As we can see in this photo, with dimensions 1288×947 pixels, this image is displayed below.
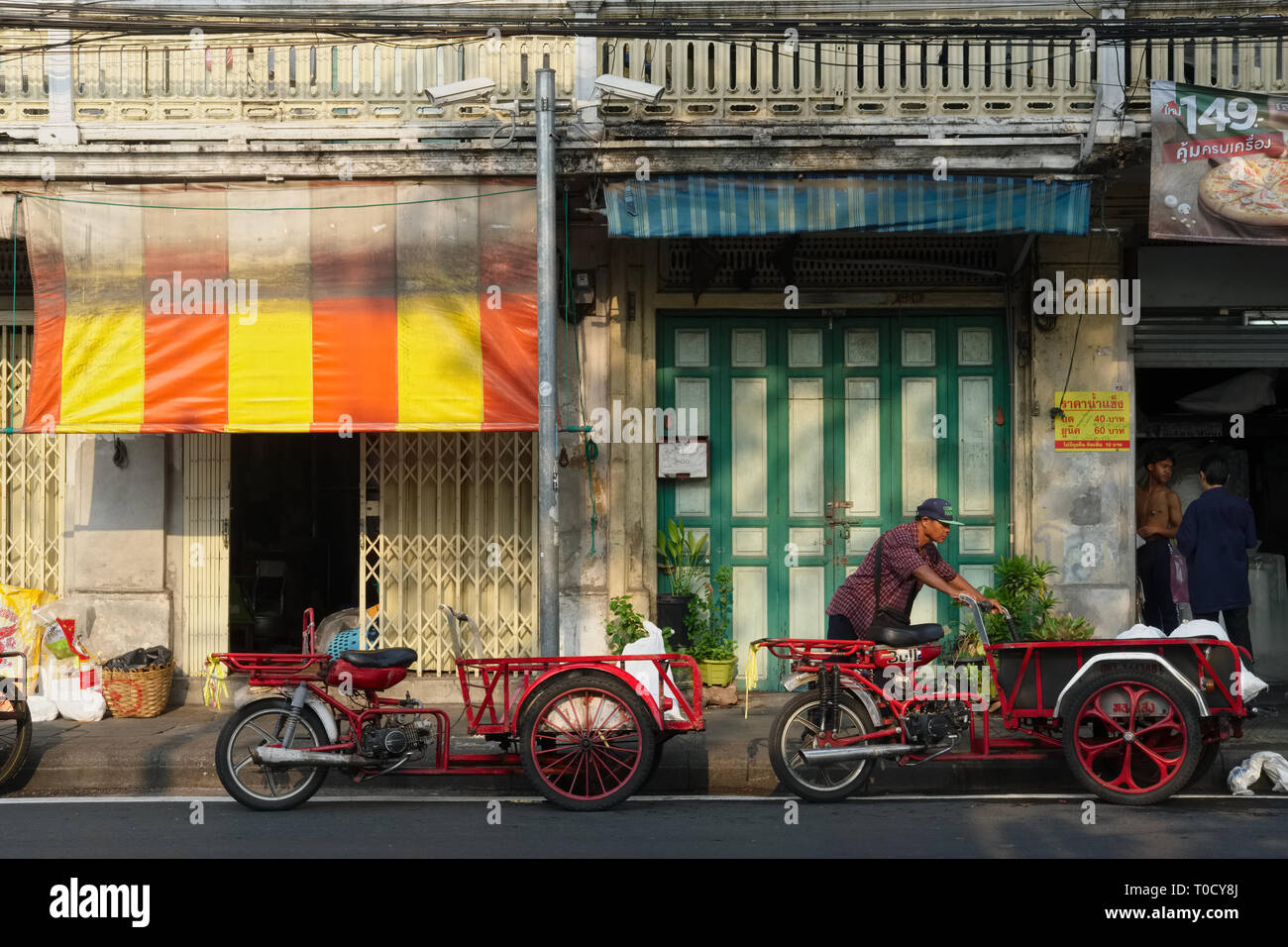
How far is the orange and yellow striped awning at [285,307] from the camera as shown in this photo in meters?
9.73

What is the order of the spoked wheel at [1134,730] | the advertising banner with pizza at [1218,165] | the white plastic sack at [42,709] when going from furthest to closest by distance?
the white plastic sack at [42,709] → the advertising banner with pizza at [1218,165] → the spoked wheel at [1134,730]

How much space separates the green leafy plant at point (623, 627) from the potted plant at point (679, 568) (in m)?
0.20

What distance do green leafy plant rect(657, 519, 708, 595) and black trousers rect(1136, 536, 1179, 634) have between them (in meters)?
3.58

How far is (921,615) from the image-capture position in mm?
10977

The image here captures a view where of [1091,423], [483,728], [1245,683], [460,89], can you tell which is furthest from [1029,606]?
[460,89]

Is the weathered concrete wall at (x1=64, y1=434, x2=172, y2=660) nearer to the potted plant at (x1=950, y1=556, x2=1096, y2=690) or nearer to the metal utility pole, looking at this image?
the metal utility pole

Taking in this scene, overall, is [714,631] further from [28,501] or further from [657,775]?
[28,501]

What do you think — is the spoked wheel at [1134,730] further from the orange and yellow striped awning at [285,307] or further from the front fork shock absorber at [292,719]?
the orange and yellow striped awning at [285,307]

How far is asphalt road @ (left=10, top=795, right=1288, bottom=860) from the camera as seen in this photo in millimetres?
6527

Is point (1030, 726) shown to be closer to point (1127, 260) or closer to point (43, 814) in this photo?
point (1127, 260)

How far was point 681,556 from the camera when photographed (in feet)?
35.4

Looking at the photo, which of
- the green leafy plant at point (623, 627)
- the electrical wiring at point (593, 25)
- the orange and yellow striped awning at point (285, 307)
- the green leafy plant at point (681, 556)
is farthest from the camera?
the green leafy plant at point (681, 556)

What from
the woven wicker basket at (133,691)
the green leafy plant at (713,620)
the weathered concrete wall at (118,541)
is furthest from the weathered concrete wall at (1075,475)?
the weathered concrete wall at (118,541)

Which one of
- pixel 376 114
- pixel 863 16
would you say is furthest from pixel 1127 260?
pixel 376 114
